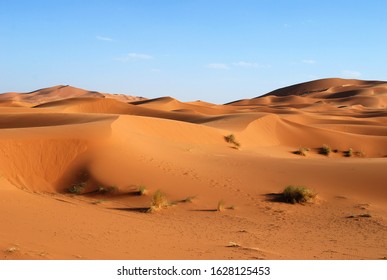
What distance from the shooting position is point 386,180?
14352mm

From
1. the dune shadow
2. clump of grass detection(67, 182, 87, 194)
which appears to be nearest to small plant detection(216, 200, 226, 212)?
the dune shadow

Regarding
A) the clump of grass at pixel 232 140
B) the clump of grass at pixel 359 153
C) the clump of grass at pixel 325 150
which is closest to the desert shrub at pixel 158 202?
the clump of grass at pixel 232 140

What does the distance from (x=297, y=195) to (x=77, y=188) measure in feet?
20.9

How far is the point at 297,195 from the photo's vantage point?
12562mm

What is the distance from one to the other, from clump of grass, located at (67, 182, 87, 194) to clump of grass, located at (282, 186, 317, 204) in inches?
232

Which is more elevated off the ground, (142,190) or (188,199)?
(142,190)

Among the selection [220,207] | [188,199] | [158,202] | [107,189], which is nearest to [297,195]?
[220,207]

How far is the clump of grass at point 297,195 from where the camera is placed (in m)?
12.5

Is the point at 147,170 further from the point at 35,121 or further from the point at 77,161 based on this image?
the point at 35,121

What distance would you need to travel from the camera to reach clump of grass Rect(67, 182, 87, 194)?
13.5 meters

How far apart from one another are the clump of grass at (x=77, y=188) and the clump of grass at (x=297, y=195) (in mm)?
5897

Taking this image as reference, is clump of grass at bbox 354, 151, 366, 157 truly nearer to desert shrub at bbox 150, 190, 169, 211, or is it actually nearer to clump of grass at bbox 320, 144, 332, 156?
clump of grass at bbox 320, 144, 332, 156

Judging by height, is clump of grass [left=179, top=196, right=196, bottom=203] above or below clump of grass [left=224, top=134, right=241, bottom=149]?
below

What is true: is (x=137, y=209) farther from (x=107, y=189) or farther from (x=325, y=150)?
(x=325, y=150)
